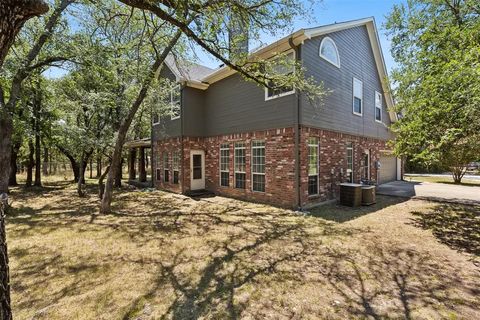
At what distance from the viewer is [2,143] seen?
8.23m

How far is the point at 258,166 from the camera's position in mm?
9484

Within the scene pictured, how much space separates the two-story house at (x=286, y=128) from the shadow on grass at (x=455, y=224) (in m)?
3.18

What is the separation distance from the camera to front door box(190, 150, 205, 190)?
12.1 meters

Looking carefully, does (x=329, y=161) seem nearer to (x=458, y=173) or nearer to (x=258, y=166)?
(x=258, y=166)

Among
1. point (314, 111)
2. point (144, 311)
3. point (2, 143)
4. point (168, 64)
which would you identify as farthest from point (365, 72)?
point (2, 143)

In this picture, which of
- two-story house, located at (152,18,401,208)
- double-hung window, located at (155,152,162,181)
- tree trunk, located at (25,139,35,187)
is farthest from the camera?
tree trunk, located at (25,139,35,187)

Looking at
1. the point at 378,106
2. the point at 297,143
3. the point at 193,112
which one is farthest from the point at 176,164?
the point at 378,106

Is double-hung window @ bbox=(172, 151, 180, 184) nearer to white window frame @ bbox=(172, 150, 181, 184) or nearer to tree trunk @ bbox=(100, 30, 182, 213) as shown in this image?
white window frame @ bbox=(172, 150, 181, 184)

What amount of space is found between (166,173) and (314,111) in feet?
30.6

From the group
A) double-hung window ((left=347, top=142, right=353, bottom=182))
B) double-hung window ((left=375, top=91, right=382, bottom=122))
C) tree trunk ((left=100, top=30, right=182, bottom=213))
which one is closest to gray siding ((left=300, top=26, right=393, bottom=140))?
double-hung window ((left=375, top=91, right=382, bottom=122))

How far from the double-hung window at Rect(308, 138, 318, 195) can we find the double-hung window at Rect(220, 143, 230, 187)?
4.07 m

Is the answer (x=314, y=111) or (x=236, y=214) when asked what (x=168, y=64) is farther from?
(x=236, y=214)

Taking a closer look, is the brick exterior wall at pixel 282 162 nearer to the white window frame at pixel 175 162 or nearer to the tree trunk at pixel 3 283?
the white window frame at pixel 175 162

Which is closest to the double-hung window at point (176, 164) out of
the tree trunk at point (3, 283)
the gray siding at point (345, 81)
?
the gray siding at point (345, 81)
